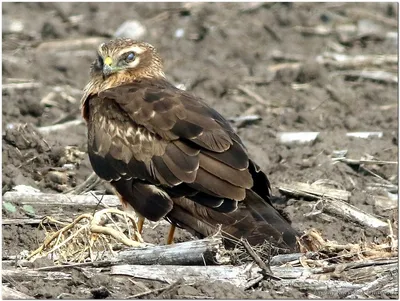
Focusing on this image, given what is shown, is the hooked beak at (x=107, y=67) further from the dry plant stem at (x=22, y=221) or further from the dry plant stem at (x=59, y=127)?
the dry plant stem at (x=59, y=127)

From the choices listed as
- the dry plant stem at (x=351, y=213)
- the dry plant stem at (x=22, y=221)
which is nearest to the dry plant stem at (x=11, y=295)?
the dry plant stem at (x=22, y=221)

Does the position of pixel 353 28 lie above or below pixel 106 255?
below

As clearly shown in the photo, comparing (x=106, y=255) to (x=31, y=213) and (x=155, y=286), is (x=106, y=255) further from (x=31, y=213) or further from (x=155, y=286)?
(x=31, y=213)

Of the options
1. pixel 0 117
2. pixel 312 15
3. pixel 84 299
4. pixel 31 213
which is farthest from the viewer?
pixel 312 15

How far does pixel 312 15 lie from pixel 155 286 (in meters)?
10.2

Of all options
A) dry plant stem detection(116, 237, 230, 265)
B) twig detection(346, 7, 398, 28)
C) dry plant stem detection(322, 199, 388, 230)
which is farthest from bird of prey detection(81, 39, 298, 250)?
twig detection(346, 7, 398, 28)

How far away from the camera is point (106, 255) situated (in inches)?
288

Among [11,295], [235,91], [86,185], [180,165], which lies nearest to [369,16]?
[235,91]

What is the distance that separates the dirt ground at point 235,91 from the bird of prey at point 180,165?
71cm

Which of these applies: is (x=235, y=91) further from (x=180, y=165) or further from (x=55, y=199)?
(x=180, y=165)

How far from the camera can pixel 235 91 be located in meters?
13.3

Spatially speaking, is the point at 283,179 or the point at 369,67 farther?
the point at 369,67

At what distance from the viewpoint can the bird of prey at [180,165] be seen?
7895 mm

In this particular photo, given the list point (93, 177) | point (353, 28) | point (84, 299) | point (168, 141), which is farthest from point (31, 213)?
point (353, 28)
